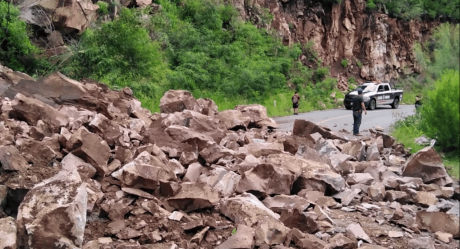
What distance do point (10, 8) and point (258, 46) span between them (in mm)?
15190

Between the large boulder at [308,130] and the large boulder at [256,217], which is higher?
the large boulder at [256,217]

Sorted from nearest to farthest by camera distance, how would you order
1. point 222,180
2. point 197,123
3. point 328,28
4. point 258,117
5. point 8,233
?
point 8,233
point 222,180
point 197,123
point 258,117
point 328,28

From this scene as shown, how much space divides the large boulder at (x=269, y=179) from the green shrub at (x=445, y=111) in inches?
152

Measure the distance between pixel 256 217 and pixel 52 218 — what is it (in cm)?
200

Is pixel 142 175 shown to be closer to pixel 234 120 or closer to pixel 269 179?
pixel 269 179

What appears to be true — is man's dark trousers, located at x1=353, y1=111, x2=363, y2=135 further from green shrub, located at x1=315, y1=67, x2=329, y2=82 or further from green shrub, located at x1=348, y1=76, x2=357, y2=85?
green shrub, located at x1=348, y1=76, x2=357, y2=85

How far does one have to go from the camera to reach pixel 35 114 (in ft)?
22.6

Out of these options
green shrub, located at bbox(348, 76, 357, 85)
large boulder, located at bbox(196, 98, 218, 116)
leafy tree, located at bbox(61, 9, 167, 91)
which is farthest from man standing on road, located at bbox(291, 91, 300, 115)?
green shrub, located at bbox(348, 76, 357, 85)

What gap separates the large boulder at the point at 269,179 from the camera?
5.25m

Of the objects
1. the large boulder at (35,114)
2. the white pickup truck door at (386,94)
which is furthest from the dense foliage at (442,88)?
the large boulder at (35,114)

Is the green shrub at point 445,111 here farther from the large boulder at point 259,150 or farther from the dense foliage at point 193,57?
the dense foliage at point 193,57

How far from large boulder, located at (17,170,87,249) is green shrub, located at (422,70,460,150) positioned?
126 inches

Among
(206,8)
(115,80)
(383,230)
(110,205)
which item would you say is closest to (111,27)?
(115,80)

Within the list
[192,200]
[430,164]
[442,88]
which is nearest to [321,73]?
[192,200]
